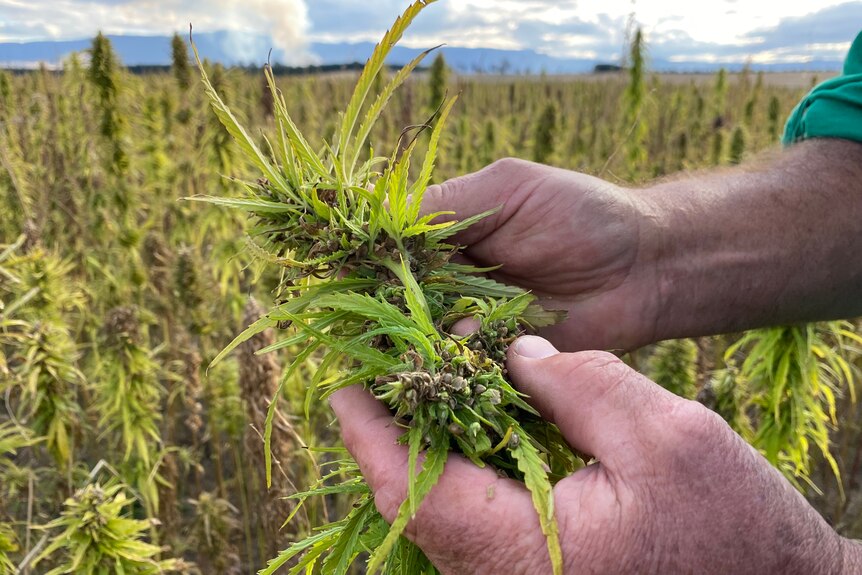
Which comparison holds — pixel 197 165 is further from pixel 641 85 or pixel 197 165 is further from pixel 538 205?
pixel 641 85

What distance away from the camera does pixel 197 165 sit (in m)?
4.80

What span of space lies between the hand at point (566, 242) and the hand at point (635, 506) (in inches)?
33.0

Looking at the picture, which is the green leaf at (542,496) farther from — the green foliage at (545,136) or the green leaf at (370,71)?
the green foliage at (545,136)

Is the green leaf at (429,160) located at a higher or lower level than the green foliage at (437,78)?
lower

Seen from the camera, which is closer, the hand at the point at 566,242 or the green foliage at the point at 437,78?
the hand at the point at 566,242

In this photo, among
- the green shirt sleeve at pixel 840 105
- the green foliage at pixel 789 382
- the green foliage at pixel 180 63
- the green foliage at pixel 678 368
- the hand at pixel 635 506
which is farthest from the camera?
the green foliage at pixel 180 63

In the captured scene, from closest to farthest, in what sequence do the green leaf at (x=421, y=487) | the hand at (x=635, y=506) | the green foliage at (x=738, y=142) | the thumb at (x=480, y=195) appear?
the green leaf at (x=421, y=487)
the hand at (x=635, y=506)
the thumb at (x=480, y=195)
the green foliage at (x=738, y=142)

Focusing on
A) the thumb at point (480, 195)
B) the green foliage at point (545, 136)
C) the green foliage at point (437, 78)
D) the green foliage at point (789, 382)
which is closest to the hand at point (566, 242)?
the thumb at point (480, 195)

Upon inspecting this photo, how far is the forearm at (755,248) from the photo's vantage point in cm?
209

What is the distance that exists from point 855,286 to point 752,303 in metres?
0.43

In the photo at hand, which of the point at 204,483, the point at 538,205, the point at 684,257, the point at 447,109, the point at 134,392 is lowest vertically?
the point at 204,483

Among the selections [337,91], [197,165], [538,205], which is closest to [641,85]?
[197,165]

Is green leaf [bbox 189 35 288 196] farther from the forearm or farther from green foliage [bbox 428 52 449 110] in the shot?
green foliage [bbox 428 52 449 110]

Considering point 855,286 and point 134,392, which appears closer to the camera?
point 855,286
